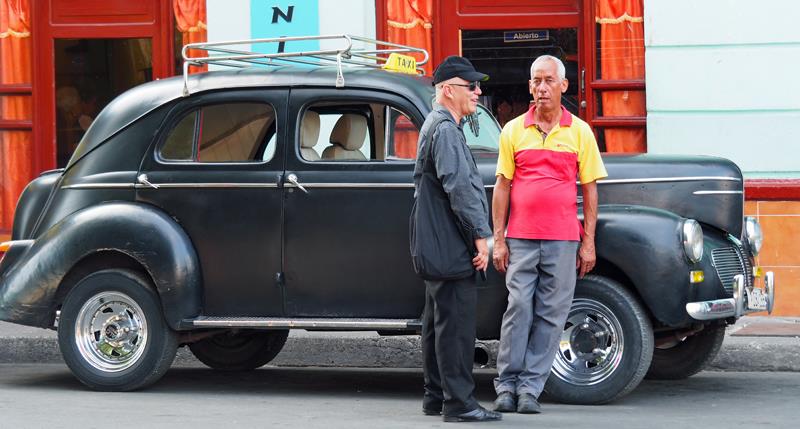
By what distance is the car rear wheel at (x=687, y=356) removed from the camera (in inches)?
323

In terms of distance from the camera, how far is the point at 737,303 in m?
7.39

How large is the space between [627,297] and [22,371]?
424 centimetres

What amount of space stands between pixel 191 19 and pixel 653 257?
21.0 ft

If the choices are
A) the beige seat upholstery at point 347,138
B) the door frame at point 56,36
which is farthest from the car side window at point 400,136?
the door frame at point 56,36

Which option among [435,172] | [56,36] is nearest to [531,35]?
[56,36]

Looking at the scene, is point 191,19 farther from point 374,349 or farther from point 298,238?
point 298,238

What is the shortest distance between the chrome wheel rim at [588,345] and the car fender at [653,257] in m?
0.24

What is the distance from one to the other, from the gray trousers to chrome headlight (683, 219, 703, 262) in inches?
22.3

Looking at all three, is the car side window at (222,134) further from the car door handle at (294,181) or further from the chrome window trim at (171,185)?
the car door handle at (294,181)

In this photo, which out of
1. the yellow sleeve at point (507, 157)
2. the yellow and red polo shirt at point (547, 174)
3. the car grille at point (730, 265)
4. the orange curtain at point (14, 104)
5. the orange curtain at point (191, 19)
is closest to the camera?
the yellow and red polo shirt at point (547, 174)

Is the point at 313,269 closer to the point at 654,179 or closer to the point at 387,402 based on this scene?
the point at 387,402

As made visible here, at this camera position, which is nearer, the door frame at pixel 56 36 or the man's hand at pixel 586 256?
the man's hand at pixel 586 256

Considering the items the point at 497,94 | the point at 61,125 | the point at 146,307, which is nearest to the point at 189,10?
the point at 61,125

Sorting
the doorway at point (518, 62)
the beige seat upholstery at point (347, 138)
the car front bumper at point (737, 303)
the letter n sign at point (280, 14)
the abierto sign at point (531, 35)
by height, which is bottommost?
the car front bumper at point (737, 303)
